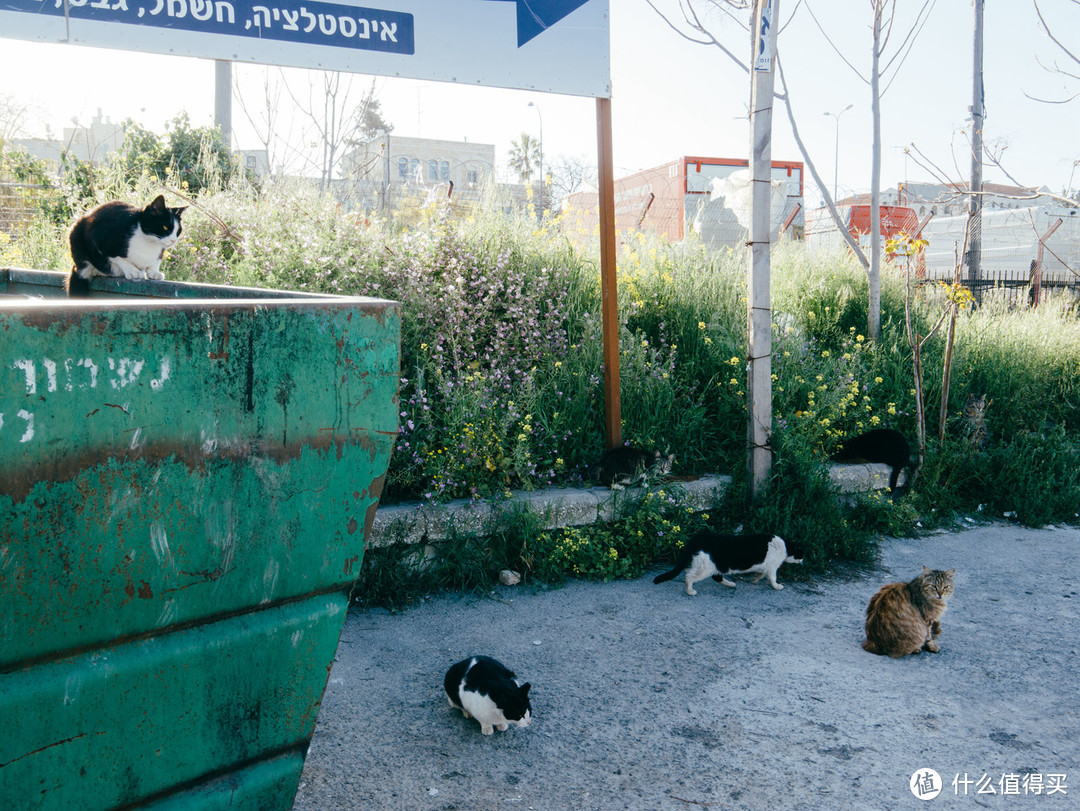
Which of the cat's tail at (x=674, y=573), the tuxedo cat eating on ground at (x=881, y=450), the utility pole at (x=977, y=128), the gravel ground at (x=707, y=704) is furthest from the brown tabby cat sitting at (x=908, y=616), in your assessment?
the utility pole at (x=977, y=128)

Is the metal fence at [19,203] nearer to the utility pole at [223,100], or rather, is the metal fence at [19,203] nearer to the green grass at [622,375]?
the green grass at [622,375]

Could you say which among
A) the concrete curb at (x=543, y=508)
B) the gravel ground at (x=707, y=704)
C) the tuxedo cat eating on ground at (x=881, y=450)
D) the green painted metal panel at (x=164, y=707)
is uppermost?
the green painted metal panel at (x=164, y=707)

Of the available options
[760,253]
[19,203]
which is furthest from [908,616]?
[19,203]

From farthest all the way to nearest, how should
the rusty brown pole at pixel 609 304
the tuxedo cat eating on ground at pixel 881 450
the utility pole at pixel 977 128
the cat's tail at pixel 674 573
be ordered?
the utility pole at pixel 977 128
the tuxedo cat eating on ground at pixel 881 450
the rusty brown pole at pixel 609 304
the cat's tail at pixel 674 573

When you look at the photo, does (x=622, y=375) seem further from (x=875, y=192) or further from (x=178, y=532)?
(x=178, y=532)

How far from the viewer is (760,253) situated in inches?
183

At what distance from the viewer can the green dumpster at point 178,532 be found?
50.9 inches

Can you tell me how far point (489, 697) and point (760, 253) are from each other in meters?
3.22

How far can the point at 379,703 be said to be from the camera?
2.90 meters

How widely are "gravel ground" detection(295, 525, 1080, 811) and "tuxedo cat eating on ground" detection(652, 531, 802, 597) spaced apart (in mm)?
131

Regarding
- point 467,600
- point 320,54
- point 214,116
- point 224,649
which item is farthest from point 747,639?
point 214,116

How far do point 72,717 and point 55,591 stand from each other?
0.83ft

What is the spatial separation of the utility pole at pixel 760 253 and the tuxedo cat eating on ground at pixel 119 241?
3.36 meters

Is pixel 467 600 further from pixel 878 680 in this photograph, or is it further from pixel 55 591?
pixel 55 591
